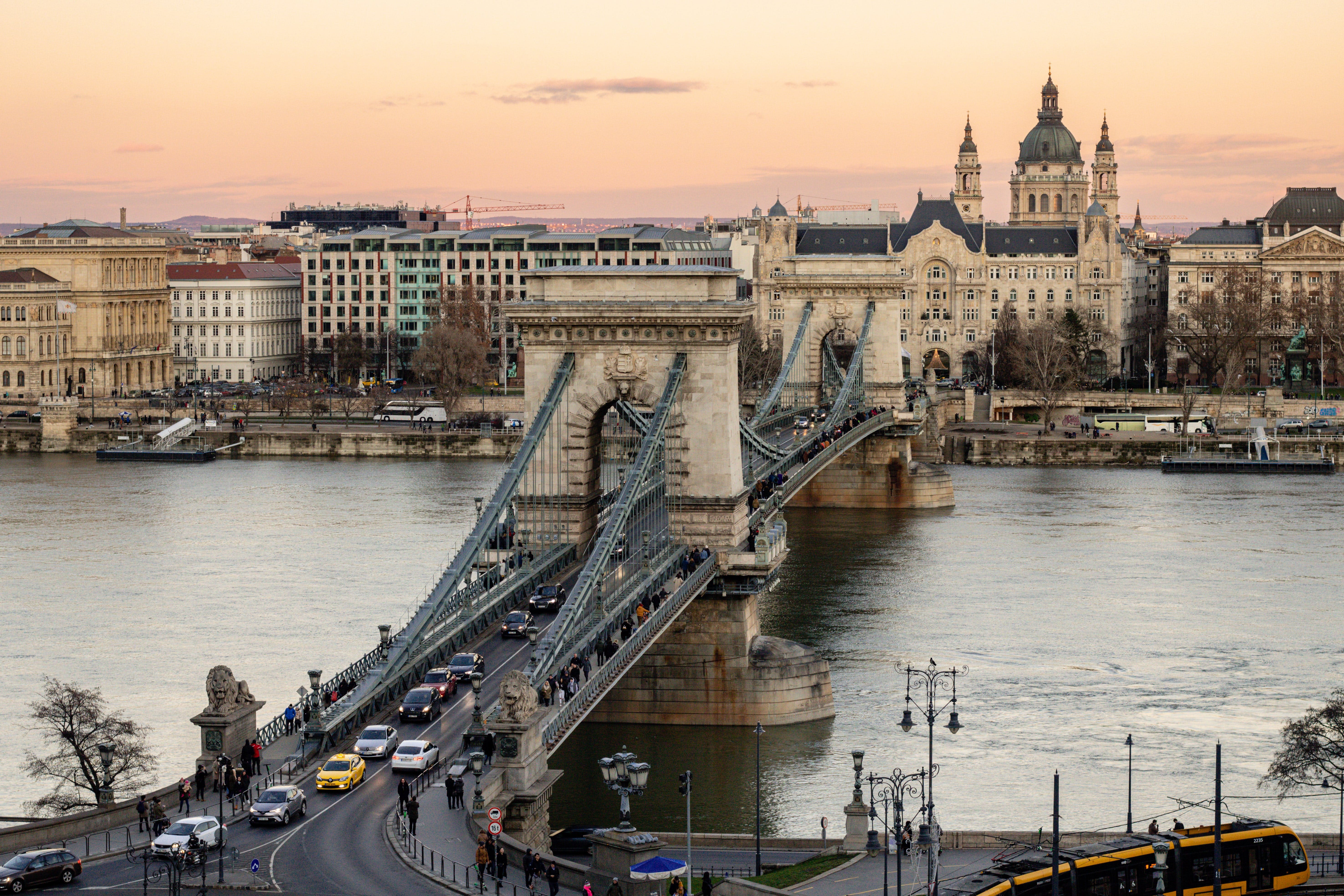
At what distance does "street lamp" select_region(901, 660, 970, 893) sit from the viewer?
3294 cm

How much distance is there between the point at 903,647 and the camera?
5534 cm

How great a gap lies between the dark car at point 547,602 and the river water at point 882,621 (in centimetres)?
→ 286

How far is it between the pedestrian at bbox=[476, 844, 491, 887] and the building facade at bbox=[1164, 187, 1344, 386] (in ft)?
317

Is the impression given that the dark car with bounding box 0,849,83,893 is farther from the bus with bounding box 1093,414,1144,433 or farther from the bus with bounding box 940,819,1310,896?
the bus with bounding box 1093,414,1144,433

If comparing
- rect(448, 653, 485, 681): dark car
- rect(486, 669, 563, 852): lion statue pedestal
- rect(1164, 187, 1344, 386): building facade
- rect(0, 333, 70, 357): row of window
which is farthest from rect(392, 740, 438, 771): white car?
rect(0, 333, 70, 357): row of window

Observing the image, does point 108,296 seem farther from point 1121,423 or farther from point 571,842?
point 571,842

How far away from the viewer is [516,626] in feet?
138

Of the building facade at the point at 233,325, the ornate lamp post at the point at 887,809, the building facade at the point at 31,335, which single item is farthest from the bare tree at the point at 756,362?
the ornate lamp post at the point at 887,809

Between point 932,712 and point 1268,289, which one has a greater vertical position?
point 1268,289

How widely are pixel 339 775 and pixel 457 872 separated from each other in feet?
13.4

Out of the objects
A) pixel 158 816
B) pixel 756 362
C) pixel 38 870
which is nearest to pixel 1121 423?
pixel 756 362

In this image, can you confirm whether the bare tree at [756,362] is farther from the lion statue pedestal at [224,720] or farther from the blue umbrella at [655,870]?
the blue umbrella at [655,870]

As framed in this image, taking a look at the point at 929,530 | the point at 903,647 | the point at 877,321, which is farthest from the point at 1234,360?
the point at 903,647

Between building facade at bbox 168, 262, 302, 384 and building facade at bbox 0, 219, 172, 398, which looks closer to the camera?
building facade at bbox 0, 219, 172, 398
